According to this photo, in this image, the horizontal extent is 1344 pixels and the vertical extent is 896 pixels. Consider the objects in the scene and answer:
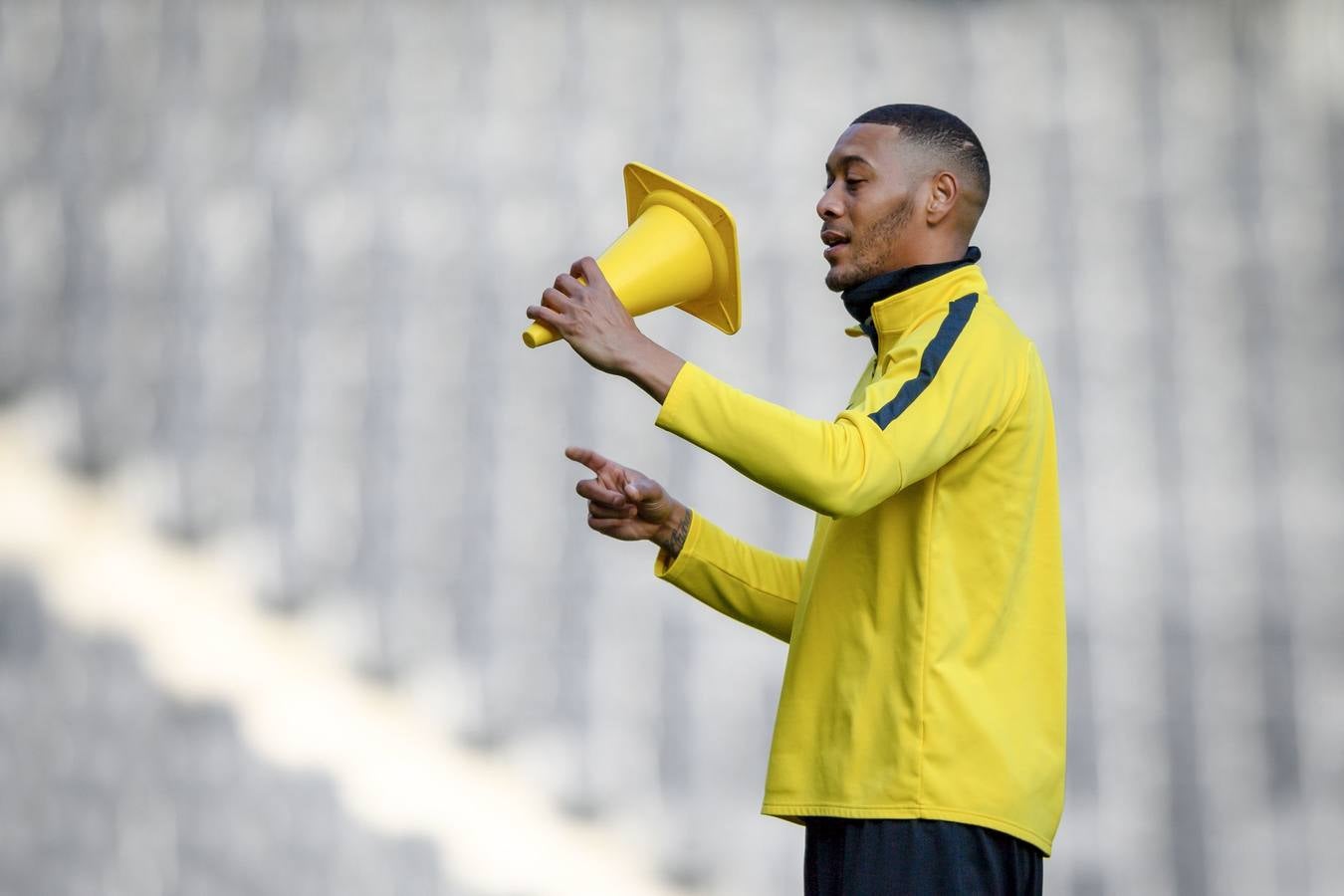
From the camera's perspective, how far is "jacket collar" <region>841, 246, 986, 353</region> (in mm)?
2004

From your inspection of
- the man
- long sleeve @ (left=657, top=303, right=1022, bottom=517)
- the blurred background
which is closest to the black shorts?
the man

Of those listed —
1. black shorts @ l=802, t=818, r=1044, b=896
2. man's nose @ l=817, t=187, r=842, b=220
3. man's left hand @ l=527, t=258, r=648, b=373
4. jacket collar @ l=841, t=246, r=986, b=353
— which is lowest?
black shorts @ l=802, t=818, r=1044, b=896

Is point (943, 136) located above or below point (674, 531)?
above

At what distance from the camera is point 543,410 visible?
163 inches

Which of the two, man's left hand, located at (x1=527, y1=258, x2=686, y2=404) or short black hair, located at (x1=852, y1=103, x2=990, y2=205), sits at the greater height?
short black hair, located at (x1=852, y1=103, x2=990, y2=205)

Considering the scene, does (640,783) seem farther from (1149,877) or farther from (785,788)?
(785,788)

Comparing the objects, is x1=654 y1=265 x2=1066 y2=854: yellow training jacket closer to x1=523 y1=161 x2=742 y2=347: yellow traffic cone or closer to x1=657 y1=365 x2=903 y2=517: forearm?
x1=657 y1=365 x2=903 y2=517: forearm

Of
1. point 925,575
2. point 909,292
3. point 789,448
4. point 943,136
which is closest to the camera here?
point 789,448

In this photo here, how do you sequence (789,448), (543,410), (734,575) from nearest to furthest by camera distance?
1. (789,448)
2. (734,575)
3. (543,410)

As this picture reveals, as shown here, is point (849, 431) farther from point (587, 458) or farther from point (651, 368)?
point (587, 458)

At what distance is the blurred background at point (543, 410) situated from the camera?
4008 millimetres

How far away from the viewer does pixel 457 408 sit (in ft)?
13.6

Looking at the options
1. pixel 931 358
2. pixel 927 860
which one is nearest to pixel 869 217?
pixel 931 358

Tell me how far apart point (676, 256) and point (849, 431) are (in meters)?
0.42
